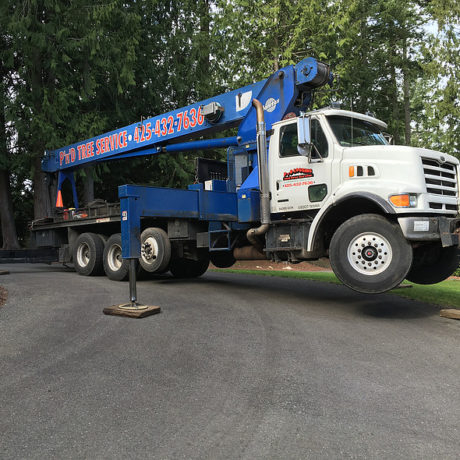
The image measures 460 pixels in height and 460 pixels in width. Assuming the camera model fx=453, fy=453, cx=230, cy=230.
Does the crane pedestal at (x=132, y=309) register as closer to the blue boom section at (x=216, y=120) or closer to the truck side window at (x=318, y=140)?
the truck side window at (x=318, y=140)

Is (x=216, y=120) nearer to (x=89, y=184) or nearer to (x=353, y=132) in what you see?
(x=353, y=132)

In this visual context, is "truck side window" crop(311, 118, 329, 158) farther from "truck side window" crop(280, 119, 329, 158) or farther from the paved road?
the paved road

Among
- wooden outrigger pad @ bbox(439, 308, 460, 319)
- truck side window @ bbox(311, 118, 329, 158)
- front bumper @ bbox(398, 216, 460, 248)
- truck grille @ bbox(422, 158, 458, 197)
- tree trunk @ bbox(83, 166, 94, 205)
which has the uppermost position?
tree trunk @ bbox(83, 166, 94, 205)

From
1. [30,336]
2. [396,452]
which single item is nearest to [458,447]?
[396,452]

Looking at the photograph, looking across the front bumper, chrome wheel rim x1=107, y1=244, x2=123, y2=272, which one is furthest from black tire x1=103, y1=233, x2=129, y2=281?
the front bumper

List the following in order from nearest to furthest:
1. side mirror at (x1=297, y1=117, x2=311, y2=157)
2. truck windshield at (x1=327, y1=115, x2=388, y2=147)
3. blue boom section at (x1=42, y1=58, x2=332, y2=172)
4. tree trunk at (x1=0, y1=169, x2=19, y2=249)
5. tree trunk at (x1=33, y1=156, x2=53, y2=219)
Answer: side mirror at (x1=297, y1=117, x2=311, y2=157) → truck windshield at (x1=327, y1=115, x2=388, y2=147) → blue boom section at (x1=42, y1=58, x2=332, y2=172) → tree trunk at (x1=33, y1=156, x2=53, y2=219) → tree trunk at (x1=0, y1=169, x2=19, y2=249)

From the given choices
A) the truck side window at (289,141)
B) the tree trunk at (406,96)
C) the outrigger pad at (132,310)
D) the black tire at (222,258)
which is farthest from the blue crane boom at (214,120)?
the tree trunk at (406,96)

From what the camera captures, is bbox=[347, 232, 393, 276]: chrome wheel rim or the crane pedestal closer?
bbox=[347, 232, 393, 276]: chrome wheel rim

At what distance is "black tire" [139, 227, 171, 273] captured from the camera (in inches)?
384

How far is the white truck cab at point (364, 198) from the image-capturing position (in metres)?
6.21

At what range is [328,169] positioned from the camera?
23.5ft

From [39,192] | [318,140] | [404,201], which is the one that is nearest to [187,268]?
[318,140]

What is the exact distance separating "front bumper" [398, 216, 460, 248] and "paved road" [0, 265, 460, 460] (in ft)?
4.07

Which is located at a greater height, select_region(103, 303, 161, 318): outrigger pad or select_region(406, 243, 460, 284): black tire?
select_region(406, 243, 460, 284): black tire
